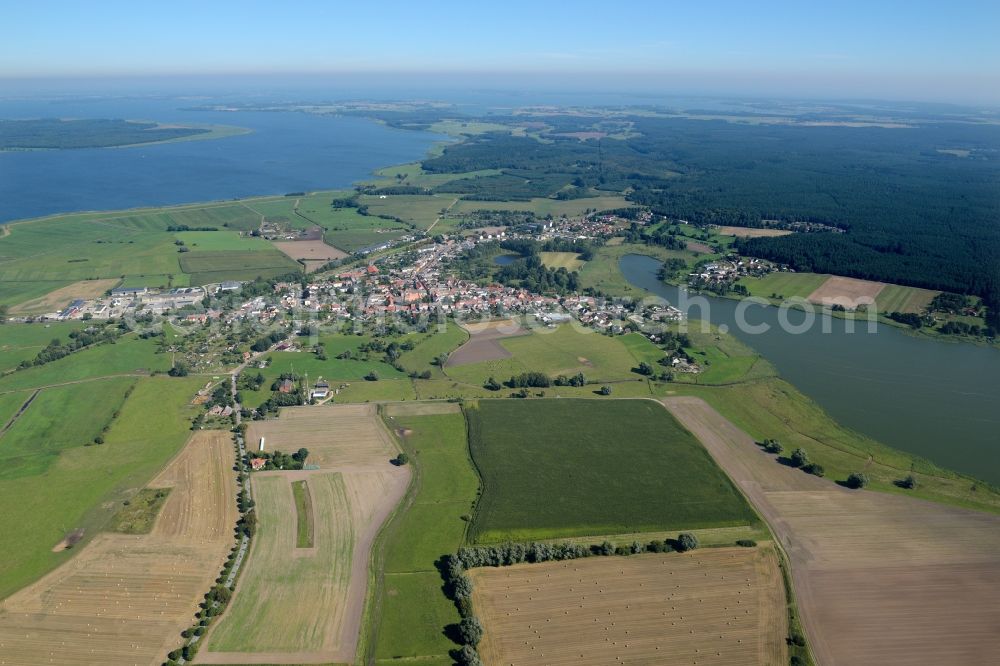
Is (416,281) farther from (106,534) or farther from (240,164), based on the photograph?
(240,164)

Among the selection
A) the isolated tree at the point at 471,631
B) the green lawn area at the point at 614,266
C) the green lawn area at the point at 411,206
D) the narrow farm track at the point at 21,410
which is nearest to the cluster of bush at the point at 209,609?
the isolated tree at the point at 471,631

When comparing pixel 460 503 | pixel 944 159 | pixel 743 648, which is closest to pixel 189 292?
pixel 460 503

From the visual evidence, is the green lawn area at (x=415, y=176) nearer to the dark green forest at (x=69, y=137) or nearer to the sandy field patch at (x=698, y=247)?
the sandy field patch at (x=698, y=247)

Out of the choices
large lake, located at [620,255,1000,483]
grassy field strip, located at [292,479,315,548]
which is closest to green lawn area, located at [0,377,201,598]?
grassy field strip, located at [292,479,315,548]

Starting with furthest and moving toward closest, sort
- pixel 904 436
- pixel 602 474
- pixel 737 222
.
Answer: pixel 737 222 → pixel 904 436 → pixel 602 474

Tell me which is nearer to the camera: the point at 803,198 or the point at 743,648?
the point at 743,648

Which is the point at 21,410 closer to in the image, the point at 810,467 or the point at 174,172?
the point at 810,467

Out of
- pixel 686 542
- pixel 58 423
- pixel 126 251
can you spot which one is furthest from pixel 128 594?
pixel 126 251

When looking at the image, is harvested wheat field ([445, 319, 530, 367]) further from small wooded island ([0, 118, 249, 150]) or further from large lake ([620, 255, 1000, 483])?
small wooded island ([0, 118, 249, 150])
